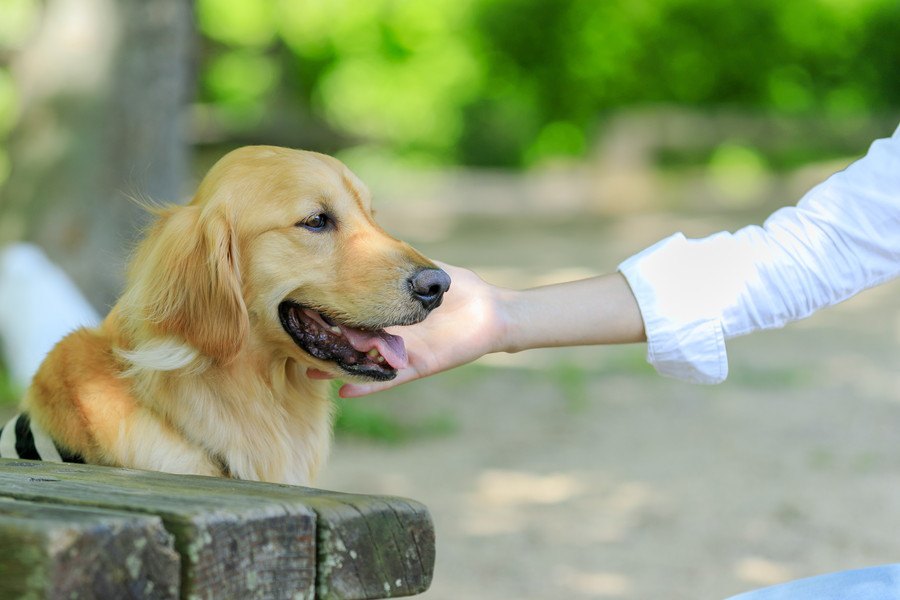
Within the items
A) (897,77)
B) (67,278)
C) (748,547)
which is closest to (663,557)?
(748,547)

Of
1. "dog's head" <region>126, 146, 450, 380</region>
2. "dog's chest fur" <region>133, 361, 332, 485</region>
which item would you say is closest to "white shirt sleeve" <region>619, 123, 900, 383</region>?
"dog's head" <region>126, 146, 450, 380</region>

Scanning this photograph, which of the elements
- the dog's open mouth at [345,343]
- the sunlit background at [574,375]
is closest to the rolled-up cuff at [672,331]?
the dog's open mouth at [345,343]

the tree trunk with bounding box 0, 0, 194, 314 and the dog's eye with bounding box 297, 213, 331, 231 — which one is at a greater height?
the tree trunk with bounding box 0, 0, 194, 314

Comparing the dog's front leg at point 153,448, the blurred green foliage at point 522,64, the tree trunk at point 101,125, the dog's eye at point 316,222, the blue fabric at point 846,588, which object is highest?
the blurred green foliage at point 522,64

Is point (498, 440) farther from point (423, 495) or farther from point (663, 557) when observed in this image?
point (663, 557)

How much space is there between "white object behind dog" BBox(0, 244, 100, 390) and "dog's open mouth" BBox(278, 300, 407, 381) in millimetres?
2787

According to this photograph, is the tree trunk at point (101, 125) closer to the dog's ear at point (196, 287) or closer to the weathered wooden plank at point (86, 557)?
the dog's ear at point (196, 287)

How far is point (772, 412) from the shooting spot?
7289mm

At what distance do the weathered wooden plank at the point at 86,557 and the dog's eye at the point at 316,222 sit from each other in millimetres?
1560

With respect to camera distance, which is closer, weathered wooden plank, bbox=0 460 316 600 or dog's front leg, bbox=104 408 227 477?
weathered wooden plank, bbox=0 460 316 600

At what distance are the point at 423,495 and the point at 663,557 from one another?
1.36 meters

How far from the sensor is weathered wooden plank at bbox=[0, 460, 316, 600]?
154 centimetres

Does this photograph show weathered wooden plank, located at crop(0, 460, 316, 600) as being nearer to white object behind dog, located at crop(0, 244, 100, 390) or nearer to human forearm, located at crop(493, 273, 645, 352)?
human forearm, located at crop(493, 273, 645, 352)

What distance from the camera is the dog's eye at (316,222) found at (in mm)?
3016
